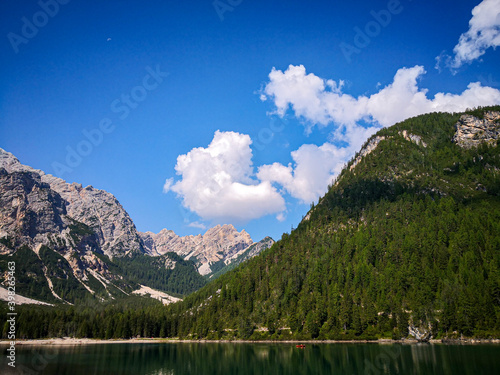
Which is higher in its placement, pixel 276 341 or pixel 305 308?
pixel 305 308

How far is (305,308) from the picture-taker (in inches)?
6796

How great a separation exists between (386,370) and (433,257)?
12046 cm

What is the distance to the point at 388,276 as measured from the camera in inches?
6462

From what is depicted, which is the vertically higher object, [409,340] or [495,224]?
[495,224]

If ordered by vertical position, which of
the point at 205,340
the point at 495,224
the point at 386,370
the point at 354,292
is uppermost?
the point at 495,224

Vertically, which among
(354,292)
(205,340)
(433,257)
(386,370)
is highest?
(433,257)

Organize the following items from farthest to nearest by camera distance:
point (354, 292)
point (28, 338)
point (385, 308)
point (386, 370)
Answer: point (28, 338) < point (354, 292) < point (385, 308) < point (386, 370)

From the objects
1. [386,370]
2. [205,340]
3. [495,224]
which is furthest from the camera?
[205,340]

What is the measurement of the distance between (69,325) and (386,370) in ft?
643

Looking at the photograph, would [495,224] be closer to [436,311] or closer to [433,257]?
[433,257]

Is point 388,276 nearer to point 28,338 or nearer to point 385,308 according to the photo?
point 385,308

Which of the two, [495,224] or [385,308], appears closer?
[385,308]

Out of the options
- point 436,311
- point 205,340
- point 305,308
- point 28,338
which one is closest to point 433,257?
point 436,311

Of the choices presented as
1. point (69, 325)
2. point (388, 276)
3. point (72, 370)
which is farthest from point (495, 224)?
point (69, 325)
